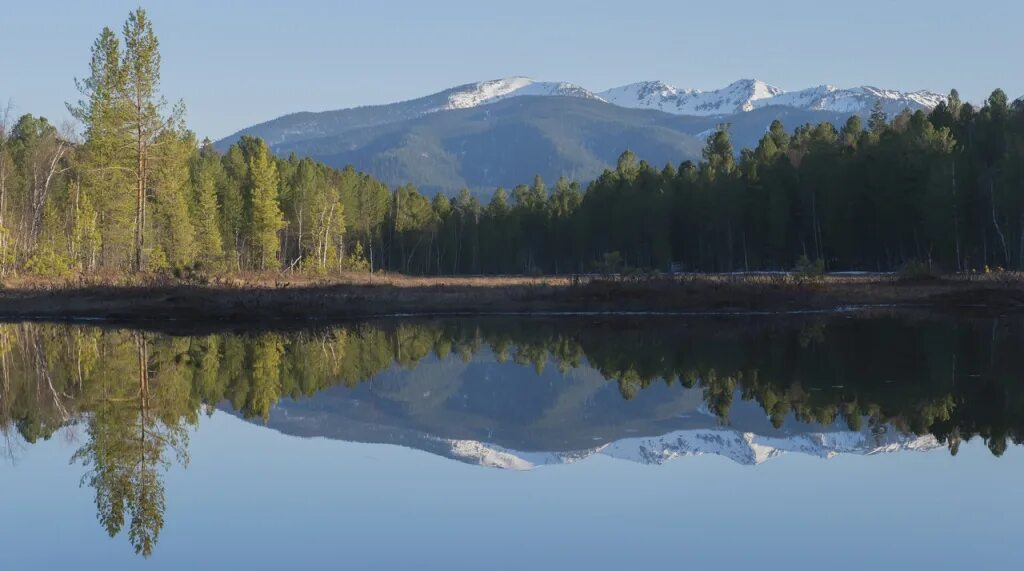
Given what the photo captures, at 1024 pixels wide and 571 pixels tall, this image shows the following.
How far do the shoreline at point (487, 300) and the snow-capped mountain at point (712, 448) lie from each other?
91.0 feet

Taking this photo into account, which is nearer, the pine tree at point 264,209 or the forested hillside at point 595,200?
the forested hillside at point 595,200

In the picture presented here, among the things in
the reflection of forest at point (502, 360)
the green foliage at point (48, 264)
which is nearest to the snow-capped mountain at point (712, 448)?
the reflection of forest at point (502, 360)

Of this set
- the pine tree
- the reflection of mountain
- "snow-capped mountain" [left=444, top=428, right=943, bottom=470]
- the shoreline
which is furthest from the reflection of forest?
the pine tree

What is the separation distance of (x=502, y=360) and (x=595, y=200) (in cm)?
8869

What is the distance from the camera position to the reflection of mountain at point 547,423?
17500 mm

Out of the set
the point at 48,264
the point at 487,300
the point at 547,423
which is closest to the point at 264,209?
the point at 48,264

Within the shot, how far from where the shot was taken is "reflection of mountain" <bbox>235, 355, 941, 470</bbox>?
1750 cm

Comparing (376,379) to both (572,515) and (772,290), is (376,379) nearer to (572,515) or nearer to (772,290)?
(572,515)

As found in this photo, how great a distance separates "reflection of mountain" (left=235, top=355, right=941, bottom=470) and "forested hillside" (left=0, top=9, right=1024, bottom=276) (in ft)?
95.6

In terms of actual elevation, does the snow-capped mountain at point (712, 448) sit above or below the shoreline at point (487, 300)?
below

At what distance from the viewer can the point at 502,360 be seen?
3092 centimetres

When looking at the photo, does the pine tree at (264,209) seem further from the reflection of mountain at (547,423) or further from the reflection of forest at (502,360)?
the reflection of mountain at (547,423)

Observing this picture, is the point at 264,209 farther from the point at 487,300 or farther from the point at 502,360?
the point at 502,360

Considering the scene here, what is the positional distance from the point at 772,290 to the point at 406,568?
41.3 meters
